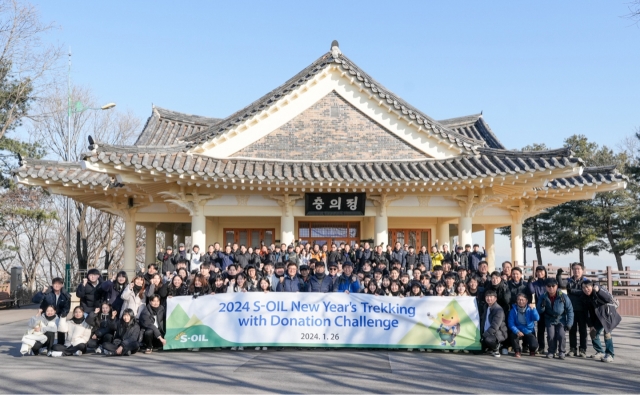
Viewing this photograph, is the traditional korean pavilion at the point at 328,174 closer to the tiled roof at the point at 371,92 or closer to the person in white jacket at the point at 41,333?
the tiled roof at the point at 371,92

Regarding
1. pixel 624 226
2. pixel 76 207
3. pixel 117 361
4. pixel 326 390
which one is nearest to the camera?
pixel 326 390

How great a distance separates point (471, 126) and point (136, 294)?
15228mm

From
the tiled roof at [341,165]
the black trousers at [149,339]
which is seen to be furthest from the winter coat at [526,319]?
the black trousers at [149,339]

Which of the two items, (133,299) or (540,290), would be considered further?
(540,290)

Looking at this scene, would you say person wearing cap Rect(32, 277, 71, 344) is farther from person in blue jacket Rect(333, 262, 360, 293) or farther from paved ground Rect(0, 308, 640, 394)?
person in blue jacket Rect(333, 262, 360, 293)

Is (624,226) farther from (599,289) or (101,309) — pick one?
(101,309)

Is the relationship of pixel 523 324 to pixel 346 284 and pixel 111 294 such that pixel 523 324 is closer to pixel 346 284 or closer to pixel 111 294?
pixel 346 284

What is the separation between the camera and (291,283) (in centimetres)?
1068

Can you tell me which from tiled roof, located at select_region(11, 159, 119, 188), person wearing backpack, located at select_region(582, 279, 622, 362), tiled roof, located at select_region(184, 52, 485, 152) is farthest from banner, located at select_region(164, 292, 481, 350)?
tiled roof, located at select_region(184, 52, 485, 152)

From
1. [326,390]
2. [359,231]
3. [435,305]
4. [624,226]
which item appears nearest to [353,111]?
[359,231]

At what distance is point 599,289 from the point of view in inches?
379

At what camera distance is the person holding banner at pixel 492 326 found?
9656 mm

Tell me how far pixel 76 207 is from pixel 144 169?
71.3 ft

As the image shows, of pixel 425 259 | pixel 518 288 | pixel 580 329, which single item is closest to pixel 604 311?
pixel 580 329
